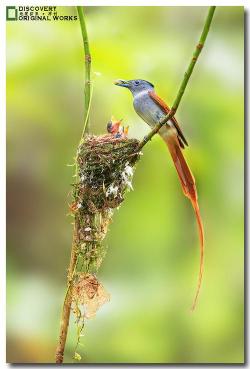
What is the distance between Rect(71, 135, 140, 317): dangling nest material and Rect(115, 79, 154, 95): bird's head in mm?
488

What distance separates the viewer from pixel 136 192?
3.79 metres

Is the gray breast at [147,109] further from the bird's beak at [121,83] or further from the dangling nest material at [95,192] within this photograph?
the dangling nest material at [95,192]

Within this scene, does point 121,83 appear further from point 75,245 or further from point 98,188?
point 75,245

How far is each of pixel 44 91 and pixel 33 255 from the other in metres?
0.97

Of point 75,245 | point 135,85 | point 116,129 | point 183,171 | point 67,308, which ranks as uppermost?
point 135,85

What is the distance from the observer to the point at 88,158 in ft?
9.85

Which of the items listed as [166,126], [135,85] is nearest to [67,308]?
[166,126]

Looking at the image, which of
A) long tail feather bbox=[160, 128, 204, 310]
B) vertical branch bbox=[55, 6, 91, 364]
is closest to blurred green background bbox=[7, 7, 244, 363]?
long tail feather bbox=[160, 128, 204, 310]

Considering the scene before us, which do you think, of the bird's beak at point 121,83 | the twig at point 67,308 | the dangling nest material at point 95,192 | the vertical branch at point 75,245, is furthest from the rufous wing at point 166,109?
the twig at point 67,308

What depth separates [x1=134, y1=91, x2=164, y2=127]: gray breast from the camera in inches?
129

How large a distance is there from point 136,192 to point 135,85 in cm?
68

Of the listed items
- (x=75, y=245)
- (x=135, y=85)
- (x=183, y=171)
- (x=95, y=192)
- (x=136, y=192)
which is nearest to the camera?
(x=75, y=245)
